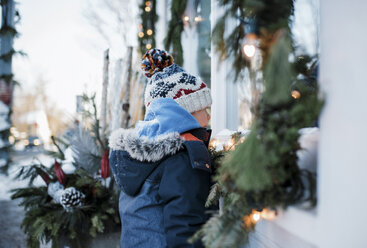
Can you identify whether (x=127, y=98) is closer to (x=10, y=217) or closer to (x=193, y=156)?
(x=193, y=156)

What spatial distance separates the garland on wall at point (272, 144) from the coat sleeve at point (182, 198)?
0.37 meters

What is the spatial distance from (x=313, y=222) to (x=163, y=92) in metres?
1.02

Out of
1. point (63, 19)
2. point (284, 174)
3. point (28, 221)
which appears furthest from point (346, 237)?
point (63, 19)

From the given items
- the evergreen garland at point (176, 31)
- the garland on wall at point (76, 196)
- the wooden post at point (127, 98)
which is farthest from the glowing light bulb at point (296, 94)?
the evergreen garland at point (176, 31)

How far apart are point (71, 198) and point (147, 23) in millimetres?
3057

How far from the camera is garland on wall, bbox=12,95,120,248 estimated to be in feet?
6.23

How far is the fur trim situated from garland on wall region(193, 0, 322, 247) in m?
0.50

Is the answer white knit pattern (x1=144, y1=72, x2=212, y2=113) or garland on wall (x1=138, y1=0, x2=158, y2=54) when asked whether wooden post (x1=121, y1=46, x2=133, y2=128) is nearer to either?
white knit pattern (x1=144, y1=72, x2=212, y2=113)

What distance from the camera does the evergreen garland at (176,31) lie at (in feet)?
9.72

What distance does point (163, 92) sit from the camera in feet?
4.64

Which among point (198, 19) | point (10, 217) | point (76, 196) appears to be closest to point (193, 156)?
point (76, 196)

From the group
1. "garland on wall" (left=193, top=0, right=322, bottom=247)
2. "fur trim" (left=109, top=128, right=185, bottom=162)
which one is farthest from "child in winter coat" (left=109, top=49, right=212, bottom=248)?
"garland on wall" (left=193, top=0, right=322, bottom=247)

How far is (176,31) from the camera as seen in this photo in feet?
10.1

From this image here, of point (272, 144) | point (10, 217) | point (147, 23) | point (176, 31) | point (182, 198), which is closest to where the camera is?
point (272, 144)
